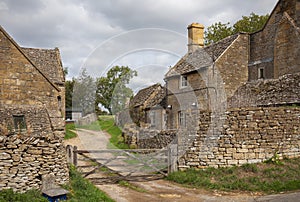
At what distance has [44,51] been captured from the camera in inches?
1088

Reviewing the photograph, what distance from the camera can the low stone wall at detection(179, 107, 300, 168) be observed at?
13008mm

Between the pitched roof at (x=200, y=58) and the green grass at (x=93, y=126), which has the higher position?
the pitched roof at (x=200, y=58)

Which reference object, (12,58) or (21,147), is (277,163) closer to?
(21,147)

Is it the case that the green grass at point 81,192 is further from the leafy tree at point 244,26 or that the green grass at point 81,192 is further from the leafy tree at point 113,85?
the leafy tree at point 244,26

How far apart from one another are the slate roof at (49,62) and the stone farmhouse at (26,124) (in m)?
10.8

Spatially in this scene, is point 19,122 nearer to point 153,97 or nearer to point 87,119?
point 153,97

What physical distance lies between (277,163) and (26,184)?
31.4ft

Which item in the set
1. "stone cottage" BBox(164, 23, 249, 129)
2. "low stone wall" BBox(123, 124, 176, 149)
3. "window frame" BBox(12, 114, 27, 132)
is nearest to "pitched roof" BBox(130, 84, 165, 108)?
"stone cottage" BBox(164, 23, 249, 129)

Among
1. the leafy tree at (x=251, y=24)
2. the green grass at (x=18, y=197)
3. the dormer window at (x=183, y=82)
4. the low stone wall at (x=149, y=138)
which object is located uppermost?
the leafy tree at (x=251, y=24)

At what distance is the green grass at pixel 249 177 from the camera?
11.1 metres

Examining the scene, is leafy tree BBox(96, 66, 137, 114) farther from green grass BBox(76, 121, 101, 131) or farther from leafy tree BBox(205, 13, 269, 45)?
leafy tree BBox(205, 13, 269, 45)

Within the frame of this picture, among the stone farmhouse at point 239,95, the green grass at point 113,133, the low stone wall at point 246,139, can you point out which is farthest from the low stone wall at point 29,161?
the green grass at point 113,133

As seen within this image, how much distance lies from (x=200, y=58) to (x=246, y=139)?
13.4 metres

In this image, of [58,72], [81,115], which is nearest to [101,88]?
[58,72]
